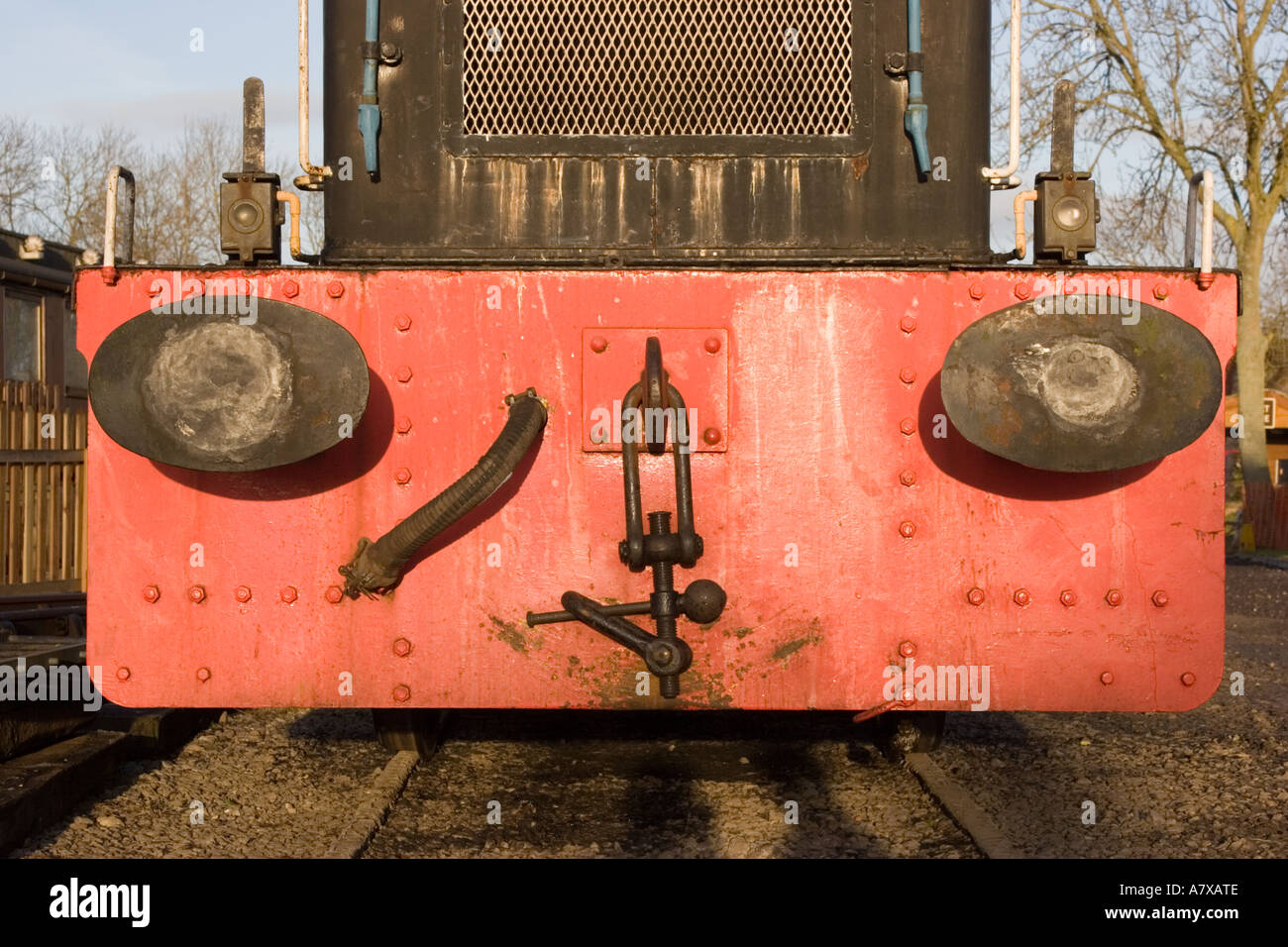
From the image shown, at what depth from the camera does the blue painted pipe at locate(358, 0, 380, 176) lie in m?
3.86

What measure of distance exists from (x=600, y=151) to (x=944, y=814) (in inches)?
92.0

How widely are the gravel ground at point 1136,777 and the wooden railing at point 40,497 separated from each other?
636cm

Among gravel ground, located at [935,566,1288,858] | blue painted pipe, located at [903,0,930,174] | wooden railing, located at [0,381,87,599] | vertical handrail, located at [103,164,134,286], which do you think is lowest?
gravel ground, located at [935,566,1288,858]

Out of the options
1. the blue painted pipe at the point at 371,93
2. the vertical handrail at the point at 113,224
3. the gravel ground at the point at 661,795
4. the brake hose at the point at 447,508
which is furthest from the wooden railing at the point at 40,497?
the brake hose at the point at 447,508

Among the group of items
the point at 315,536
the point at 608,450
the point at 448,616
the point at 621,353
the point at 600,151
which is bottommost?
the point at 448,616

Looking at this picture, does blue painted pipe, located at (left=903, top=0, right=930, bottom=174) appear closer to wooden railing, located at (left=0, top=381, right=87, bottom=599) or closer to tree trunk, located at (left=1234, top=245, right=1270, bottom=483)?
wooden railing, located at (left=0, top=381, right=87, bottom=599)

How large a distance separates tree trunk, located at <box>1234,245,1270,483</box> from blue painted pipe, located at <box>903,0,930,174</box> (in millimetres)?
21403

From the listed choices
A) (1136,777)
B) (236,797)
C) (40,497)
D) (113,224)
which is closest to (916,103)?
(113,224)

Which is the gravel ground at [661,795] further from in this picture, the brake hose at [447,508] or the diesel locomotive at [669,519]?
the brake hose at [447,508]

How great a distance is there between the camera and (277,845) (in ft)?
12.7

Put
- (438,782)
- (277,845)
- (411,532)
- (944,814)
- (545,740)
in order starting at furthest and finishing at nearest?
(545,740)
(438,782)
(944,814)
(277,845)
(411,532)

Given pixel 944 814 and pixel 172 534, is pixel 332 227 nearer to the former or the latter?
pixel 172 534

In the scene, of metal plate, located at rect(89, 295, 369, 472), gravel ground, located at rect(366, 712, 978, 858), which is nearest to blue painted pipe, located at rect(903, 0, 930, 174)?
metal plate, located at rect(89, 295, 369, 472)

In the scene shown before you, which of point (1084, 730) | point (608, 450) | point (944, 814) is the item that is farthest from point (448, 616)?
point (1084, 730)
